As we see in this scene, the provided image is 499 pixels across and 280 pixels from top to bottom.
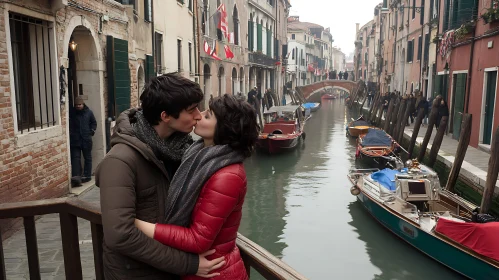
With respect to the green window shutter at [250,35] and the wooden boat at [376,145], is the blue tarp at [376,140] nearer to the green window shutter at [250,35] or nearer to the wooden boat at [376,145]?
the wooden boat at [376,145]

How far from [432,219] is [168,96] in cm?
554

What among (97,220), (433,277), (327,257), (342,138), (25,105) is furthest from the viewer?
(342,138)

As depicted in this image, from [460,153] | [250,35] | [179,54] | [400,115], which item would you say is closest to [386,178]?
[460,153]

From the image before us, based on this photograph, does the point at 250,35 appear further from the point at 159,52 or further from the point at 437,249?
the point at 437,249

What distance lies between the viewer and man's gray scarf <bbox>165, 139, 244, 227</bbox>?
1.36 metres

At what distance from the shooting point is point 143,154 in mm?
1354

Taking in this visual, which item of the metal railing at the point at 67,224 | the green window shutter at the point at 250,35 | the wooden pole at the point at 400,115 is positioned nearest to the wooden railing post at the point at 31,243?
the metal railing at the point at 67,224

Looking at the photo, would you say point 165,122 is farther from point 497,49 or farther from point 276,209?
point 497,49

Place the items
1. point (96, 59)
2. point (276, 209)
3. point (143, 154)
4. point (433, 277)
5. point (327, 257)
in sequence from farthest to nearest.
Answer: point (276, 209), point (96, 59), point (327, 257), point (433, 277), point (143, 154)

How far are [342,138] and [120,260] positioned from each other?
55.8 feet

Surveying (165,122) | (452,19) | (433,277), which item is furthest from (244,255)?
(452,19)

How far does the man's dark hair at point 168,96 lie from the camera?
4.63ft

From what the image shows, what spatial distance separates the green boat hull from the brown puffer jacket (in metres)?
4.44

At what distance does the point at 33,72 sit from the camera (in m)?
5.17
